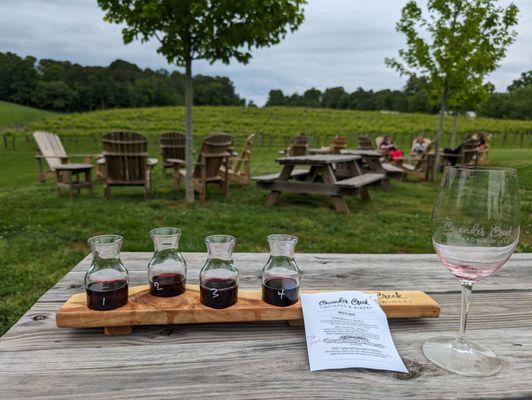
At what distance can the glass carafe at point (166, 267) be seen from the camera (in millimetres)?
934

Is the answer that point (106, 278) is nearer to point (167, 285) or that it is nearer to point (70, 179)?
point (167, 285)

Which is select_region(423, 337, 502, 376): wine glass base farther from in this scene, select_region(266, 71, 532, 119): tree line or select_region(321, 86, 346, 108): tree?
select_region(321, 86, 346, 108): tree

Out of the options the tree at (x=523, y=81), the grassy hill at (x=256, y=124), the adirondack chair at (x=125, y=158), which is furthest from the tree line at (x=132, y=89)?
the tree at (x=523, y=81)

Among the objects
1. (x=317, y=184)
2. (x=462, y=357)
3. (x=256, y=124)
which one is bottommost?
(x=317, y=184)

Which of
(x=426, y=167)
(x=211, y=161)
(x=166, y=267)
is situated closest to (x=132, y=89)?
(x=426, y=167)

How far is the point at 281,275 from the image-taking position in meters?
0.96

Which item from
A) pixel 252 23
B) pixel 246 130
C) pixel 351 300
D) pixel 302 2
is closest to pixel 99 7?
pixel 252 23

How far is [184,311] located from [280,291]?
0.22 meters

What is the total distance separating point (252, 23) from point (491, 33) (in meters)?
7.33

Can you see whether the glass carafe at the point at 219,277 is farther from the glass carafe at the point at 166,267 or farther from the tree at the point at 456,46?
the tree at the point at 456,46

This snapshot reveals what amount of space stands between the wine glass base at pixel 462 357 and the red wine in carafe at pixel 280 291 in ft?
0.96

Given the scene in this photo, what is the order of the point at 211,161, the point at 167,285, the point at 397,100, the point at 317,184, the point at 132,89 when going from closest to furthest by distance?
the point at 167,285 → the point at 317,184 → the point at 211,161 → the point at 132,89 → the point at 397,100

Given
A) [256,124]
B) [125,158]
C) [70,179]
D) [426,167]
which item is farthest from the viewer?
[256,124]

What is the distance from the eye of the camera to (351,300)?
3.12ft
